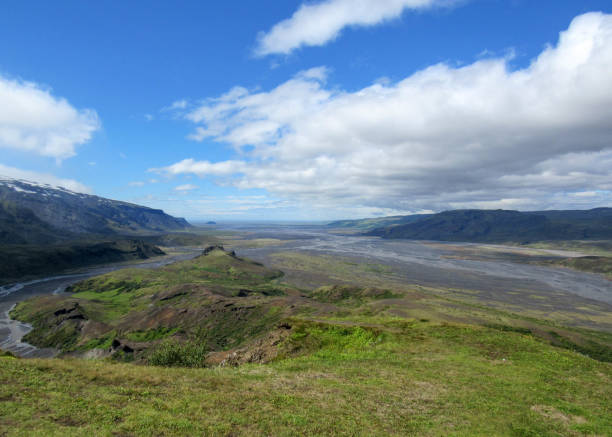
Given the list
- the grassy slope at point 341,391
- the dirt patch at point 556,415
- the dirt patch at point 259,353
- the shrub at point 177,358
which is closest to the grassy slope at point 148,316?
the dirt patch at point 259,353

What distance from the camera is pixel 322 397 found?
800 inches

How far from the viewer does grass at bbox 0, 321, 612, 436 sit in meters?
15.5

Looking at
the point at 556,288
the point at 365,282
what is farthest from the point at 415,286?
the point at 556,288

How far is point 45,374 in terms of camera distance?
64.7 feet

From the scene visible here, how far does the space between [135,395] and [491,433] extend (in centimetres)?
2127

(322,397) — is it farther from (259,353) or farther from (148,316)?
(148,316)

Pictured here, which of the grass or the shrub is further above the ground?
the grass

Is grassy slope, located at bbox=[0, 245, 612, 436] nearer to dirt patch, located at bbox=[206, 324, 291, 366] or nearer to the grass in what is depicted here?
the grass

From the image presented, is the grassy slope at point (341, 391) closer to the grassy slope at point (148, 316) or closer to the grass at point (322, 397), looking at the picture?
the grass at point (322, 397)

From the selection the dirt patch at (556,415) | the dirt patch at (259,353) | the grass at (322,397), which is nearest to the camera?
the grass at (322,397)

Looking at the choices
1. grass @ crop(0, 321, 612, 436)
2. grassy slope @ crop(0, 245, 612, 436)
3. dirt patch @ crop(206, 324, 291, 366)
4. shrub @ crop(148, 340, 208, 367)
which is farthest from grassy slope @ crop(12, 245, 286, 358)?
grass @ crop(0, 321, 612, 436)

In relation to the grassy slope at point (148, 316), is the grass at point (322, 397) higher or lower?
higher

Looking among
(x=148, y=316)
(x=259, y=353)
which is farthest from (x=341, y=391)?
(x=148, y=316)

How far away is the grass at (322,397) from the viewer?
15.5 m
